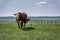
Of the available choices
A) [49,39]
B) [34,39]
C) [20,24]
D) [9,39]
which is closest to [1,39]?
[9,39]

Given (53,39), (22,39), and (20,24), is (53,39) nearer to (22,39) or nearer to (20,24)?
(22,39)

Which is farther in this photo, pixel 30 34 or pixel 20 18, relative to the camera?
pixel 20 18

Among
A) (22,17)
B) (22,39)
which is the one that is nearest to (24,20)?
(22,17)

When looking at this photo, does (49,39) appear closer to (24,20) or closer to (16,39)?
(16,39)

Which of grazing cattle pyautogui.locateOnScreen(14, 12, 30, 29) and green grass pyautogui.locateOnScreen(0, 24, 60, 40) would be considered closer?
green grass pyautogui.locateOnScreen(0, 24, 60, 40)

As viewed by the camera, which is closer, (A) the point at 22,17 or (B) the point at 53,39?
(B) the point at 53,39

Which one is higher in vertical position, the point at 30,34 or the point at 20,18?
the point at 20,18

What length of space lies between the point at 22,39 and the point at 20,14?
41.9 feet

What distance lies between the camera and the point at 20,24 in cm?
2747

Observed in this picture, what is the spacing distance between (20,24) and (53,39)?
12.8 meters

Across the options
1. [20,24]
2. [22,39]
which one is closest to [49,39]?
[22,39]

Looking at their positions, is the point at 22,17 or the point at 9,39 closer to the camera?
the point at 9,39

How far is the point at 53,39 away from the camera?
15180mm

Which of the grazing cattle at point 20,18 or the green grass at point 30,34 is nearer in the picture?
the green grass at point 30,34
